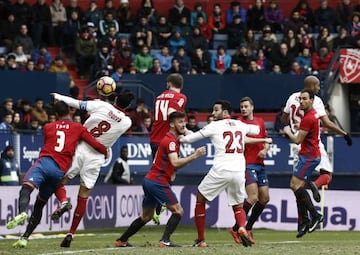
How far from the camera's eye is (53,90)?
32.4 meters

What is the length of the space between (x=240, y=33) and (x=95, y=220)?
10.6m

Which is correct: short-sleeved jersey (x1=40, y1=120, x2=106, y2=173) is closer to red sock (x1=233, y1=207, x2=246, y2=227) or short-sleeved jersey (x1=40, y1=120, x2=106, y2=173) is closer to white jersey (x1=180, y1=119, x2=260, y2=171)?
white jersey (x1=180, y1=119, x2=260, y2=171)

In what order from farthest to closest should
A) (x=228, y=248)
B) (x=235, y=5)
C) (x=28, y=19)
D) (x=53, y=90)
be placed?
(x=235, y=5) → (x=28, y=19) → (x=53, y=90) → (x=228, y=248)

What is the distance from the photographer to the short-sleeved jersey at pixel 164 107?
21.0m

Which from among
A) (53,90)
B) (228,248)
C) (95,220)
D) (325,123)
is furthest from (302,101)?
(53,90)

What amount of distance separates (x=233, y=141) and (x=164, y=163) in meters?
1.12

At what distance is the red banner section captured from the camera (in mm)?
34844

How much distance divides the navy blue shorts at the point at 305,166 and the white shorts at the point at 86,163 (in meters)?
3.63

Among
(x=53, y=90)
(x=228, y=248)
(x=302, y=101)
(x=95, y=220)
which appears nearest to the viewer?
(x=228, y=248)

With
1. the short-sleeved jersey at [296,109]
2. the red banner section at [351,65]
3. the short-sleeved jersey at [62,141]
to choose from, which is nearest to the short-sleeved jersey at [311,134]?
the short-sleeved jersey at [296,109]

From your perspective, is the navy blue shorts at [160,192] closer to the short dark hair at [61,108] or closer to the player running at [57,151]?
the player running at [57,151]

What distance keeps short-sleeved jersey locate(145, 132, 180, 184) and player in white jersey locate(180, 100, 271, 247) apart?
0.23 meters

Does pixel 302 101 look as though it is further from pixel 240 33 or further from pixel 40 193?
pixel 240 33

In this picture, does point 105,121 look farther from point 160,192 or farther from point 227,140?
point 227,140
